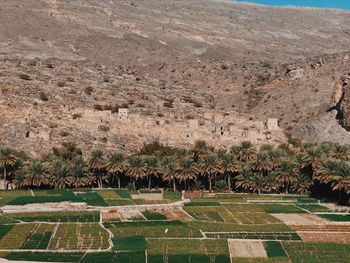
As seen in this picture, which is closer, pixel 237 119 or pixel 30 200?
pixel 30 200

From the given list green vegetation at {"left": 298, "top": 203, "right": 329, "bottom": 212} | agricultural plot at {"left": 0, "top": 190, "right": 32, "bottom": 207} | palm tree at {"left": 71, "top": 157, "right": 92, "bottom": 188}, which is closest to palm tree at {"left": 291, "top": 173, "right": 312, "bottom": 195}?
green vegetation at {"left": 298, "top": 203, "right": 329, "bottom": 212}

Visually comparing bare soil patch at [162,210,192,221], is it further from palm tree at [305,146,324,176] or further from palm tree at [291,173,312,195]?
palm tree at [305,146,324,176]

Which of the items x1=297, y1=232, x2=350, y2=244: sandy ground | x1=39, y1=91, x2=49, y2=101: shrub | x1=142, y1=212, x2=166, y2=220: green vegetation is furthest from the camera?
x1=39, y1=91, x2=49, y2=101: shrub

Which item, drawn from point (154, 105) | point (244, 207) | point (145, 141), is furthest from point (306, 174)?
point (154, 105)

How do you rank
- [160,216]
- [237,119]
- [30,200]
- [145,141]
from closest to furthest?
[160,216] → [30,200] → [145,141] → [237,119]

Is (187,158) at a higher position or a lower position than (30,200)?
higher

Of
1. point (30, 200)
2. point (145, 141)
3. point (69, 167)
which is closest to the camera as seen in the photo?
point (30, 200)

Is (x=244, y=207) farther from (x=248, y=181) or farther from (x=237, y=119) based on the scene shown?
(x=237, y=119)
